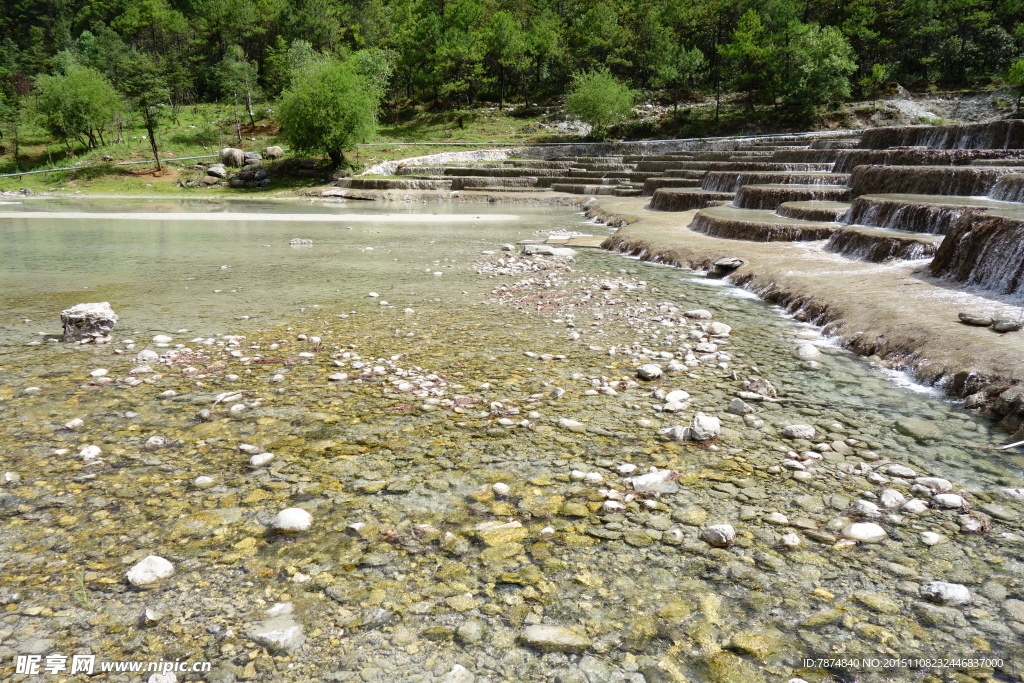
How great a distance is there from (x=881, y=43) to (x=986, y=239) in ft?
210

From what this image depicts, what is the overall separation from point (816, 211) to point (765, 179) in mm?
8288

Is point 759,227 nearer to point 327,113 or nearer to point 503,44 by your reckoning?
point 327,113

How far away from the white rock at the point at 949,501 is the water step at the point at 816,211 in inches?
557

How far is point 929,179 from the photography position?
707 inches

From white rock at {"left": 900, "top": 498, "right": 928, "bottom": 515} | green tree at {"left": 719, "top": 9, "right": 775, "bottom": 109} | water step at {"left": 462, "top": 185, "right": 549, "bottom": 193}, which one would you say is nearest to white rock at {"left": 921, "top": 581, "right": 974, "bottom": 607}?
white rock at {"left": 900, "top": 498, "right": 928, "bottom": 515}

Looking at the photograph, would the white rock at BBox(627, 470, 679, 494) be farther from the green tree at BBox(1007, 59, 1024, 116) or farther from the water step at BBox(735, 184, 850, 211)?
the green tree at BBox(1007, 59, 1024, 116)

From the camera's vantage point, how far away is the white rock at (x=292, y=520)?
152 inches

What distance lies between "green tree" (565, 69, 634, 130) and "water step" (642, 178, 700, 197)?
25929 millimetres

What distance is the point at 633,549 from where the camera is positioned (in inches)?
149

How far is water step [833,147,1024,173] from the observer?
69.0ft

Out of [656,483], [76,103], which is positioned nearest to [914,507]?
[656,483]

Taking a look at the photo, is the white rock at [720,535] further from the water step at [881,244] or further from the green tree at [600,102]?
the green tree at [600,102]

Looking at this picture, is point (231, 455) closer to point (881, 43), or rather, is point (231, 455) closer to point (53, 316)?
point (53, 316)

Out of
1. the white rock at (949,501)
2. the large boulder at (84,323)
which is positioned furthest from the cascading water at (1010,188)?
the large boulder at (84,323)
